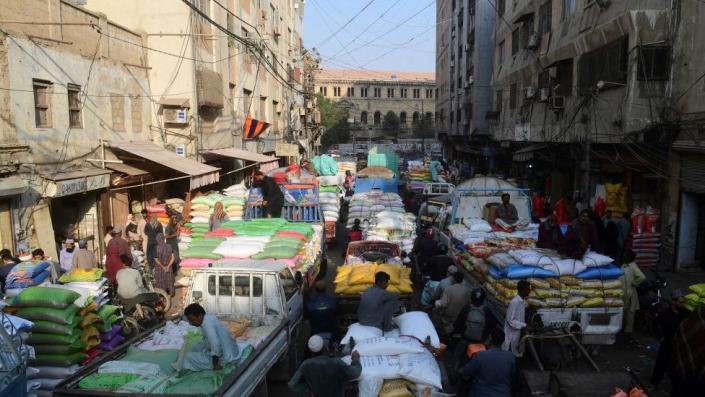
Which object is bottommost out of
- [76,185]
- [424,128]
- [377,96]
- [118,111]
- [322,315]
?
[322,315]

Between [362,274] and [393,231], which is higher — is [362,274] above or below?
above

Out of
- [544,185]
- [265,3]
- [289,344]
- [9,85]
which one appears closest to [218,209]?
[9,85]

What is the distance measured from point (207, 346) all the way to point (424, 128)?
260ft

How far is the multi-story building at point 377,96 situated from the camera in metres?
83.1

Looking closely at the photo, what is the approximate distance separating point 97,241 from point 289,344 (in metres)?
8.04

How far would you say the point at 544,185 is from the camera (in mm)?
23391

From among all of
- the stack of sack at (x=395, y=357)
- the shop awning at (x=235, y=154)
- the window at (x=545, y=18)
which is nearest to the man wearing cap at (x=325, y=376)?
the stack of sack at (x=395, y=357)

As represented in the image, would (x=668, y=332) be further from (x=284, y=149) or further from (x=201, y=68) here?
(x=284, y=149)

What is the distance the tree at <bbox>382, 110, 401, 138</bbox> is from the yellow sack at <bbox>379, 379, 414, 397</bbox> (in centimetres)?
7889

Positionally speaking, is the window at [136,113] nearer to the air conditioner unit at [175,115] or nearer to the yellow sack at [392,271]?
the air conditioner unit at [175,115]

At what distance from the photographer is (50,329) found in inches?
253

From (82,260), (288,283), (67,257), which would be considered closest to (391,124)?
(67,257)

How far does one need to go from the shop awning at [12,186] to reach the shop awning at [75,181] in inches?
21.3

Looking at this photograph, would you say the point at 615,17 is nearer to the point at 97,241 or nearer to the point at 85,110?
the point at 85,110
